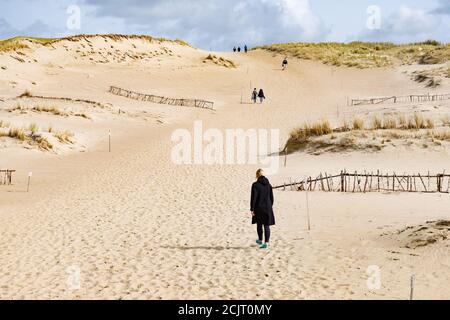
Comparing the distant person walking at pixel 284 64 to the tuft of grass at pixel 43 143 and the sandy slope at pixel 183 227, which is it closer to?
the sandy slope at pixel 183 227

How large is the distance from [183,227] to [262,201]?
145 inches

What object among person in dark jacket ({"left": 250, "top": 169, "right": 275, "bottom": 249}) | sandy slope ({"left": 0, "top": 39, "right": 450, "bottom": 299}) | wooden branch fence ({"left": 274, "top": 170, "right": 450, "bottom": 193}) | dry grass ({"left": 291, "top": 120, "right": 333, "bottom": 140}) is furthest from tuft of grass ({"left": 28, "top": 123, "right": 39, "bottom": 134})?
person in dark jacket ({"left": 250, "top": 169, "right": 275, "bottom": 249})

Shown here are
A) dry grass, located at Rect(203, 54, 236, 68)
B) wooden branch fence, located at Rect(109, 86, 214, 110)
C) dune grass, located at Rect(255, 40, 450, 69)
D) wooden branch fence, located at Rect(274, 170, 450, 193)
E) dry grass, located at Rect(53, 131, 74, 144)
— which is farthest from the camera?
dry grass, located at Rect(203, 54, 236, 68)

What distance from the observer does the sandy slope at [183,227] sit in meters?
10.9

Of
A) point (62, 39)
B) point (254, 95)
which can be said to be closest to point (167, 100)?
point (254, 95)

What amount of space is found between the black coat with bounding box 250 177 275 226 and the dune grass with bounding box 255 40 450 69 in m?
54.7

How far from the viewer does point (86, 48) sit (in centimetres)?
6631

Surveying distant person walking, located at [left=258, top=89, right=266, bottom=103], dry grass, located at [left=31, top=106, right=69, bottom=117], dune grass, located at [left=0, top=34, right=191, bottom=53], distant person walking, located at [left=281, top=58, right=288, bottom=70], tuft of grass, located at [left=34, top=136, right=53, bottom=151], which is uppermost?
dune grass, located at [left=0, top=34, right=191, bottom=53]

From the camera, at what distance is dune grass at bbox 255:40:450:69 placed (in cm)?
6506

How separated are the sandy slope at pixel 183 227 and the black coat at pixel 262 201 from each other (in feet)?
2.71

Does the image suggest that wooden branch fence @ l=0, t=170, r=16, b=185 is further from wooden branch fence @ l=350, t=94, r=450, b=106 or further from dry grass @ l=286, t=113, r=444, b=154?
wooden branch fence @ l=350, t=94, r=450, b=106

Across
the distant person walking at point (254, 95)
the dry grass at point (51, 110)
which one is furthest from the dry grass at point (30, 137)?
the distant person walking at point (254, 95)
